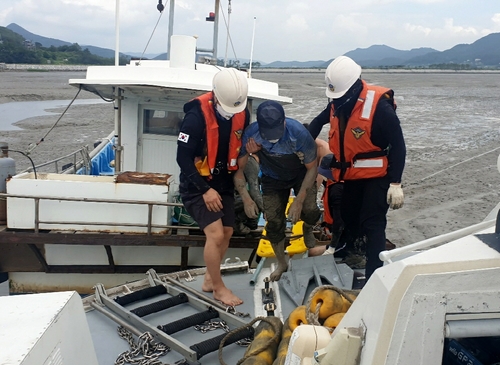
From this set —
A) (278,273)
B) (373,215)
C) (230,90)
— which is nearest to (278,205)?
(278,273)

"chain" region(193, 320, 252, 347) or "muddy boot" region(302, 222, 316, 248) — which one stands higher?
"muddy boot" region(302, 222, 316, 248)

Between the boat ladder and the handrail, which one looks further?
the boat ladder

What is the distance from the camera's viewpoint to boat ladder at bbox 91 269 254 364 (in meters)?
3.19

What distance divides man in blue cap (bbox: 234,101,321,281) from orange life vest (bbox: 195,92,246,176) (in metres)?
0.06

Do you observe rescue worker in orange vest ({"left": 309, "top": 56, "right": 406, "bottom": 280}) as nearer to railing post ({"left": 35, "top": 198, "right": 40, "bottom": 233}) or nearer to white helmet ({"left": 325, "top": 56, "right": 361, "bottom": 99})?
white helmet ({"left": 325, "top": 56, "right": 361, "bottom": 99})

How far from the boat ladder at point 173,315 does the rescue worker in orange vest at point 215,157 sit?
202mm

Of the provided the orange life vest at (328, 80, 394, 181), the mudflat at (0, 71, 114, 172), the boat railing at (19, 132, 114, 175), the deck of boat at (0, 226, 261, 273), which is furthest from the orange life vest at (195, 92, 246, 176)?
the mudflat at (0, 71, 114, 172)

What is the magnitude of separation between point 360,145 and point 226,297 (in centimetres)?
156

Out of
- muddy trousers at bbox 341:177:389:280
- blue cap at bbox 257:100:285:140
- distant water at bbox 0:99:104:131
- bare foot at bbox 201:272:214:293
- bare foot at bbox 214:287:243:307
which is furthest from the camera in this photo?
distant water at bbox 0:99:104:131

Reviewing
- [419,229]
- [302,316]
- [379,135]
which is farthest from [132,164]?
[419,229]

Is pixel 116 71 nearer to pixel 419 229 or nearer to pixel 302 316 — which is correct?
pixel 302 316

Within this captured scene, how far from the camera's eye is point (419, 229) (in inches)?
376

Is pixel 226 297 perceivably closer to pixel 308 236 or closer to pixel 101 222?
pixel 308 236

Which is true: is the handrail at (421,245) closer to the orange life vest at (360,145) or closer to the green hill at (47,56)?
the orange life vest at (360,145)
